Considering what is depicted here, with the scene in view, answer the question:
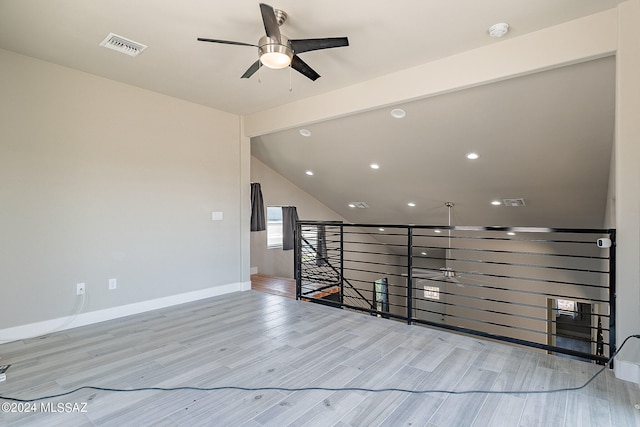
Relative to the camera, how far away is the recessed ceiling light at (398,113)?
403cm

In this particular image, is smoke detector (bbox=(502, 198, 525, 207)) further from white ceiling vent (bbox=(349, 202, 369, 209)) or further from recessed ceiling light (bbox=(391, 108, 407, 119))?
white ceiling vent (bbox=(349, 202, 369, 209))

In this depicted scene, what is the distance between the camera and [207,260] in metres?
4.76

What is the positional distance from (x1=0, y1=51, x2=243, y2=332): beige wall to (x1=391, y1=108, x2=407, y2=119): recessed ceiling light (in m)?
2.48

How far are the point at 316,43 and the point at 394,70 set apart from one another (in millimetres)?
1429

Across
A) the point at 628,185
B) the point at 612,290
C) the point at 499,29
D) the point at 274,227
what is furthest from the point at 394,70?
the point at 274,227

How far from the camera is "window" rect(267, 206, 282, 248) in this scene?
7.18m

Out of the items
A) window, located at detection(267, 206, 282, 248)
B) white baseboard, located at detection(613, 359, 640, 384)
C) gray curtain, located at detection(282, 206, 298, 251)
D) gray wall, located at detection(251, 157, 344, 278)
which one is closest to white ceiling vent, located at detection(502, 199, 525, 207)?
white baseboard, located at detection(613, 359, 640, 384)

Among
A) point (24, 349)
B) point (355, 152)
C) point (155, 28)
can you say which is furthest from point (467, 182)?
point (24, 349)

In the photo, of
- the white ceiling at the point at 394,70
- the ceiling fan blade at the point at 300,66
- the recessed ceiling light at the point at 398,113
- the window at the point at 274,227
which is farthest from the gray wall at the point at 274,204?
the ceiling fan blade at the point at 300,66

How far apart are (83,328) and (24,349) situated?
55 centimetres

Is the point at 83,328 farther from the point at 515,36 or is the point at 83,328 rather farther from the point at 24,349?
the point at 515,36

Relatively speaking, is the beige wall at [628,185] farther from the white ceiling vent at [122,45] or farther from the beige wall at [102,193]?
the beige wall at [102,193]

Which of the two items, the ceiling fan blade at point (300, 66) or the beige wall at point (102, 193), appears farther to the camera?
the beige wall at point (102, 193)

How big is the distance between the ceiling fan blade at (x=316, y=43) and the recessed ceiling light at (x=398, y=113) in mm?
1791
